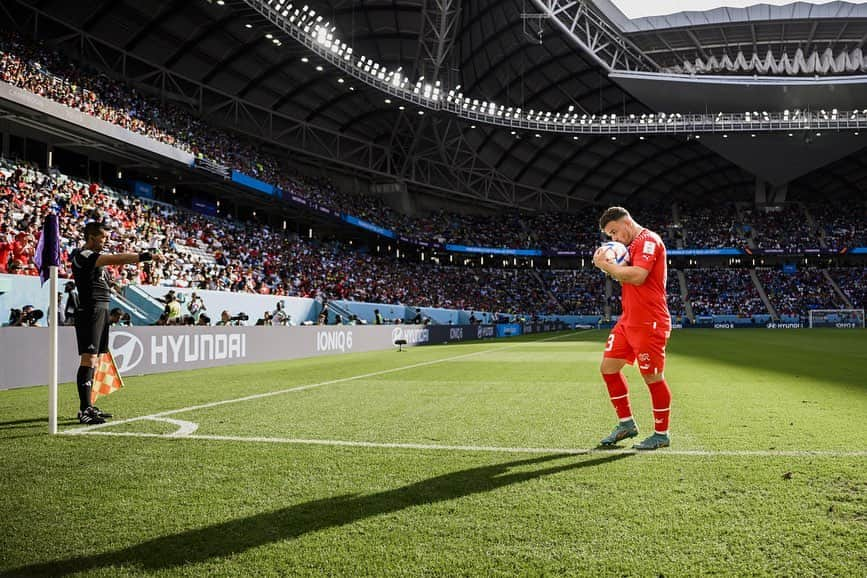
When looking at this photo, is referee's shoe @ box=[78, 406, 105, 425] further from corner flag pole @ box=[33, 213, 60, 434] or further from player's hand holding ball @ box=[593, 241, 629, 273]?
player's hand holding ball @ box=[593, 241, 629, 273]

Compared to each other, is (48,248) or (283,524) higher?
(48,248)

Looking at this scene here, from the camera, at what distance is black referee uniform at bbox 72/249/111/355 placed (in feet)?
23.6

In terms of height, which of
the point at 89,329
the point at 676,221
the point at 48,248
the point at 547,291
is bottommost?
the point at 89,329

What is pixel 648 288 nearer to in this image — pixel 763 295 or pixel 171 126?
pixel 171 126

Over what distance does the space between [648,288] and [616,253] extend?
472 mm

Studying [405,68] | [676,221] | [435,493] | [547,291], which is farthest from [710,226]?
[435,493]

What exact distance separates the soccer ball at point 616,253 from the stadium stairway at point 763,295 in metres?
65.5

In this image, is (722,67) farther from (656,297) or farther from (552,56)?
(656,297)

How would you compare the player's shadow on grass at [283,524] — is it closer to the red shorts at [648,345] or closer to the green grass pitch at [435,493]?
the green grass pitch at [435,493]

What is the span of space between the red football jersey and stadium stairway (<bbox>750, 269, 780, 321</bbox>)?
6529cm

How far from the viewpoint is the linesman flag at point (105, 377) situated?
7582 millimetres

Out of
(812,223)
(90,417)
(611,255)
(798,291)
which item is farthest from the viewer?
(812,223)

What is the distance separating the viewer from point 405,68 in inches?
1743

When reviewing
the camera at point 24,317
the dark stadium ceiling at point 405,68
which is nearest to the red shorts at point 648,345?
the camera at point 24,317
